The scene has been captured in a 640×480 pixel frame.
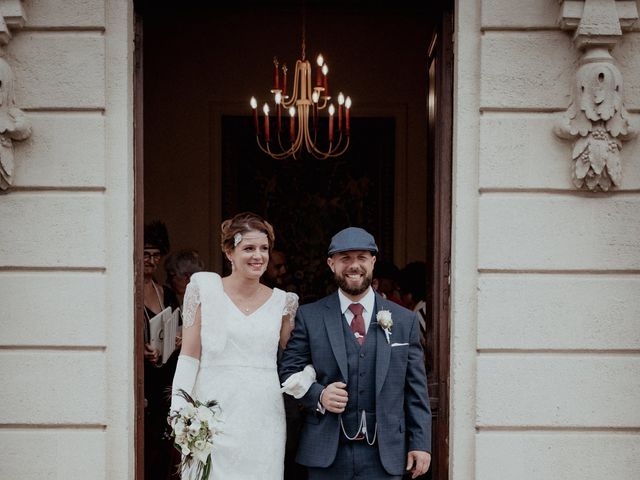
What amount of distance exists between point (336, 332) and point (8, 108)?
2.28 m

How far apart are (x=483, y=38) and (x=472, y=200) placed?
0.96 metres

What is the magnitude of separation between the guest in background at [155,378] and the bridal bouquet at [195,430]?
1.25 metres

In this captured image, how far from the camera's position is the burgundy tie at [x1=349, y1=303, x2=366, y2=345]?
454 cm

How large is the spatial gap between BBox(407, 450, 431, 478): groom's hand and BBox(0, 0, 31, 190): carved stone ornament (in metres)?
2.78

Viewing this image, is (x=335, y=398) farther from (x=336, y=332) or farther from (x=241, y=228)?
(x=241, y=228)

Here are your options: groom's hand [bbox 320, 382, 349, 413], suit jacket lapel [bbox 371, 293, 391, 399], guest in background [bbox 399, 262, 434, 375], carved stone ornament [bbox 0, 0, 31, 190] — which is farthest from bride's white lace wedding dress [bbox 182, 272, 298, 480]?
guest in background [bbox 399, 262, 434, 375]

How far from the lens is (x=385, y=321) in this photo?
4398 millimetres

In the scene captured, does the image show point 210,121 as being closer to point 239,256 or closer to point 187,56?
point 187,56

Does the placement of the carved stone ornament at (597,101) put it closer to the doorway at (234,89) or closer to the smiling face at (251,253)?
the smiling face at (251,253)

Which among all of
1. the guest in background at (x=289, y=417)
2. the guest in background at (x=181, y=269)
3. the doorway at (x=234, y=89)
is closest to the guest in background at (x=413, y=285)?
the guest in background at (x=289, y=417)

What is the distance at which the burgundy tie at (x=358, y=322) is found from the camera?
14.9 feet

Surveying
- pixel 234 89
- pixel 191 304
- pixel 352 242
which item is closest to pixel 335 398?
pixel 352 242

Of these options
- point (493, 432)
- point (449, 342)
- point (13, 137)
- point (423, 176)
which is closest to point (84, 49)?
point (13, 137)

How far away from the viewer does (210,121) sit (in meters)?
9.76
